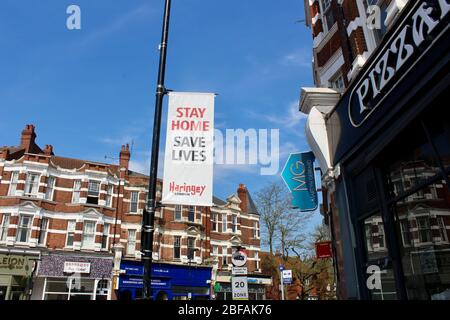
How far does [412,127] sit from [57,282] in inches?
1020

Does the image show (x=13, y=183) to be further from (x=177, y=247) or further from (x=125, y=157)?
(x=177, y=247)

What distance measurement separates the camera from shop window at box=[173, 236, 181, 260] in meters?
30.5

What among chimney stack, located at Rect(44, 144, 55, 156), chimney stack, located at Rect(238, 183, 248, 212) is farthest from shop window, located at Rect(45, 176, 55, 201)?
chimney stack, located at Rect(238, 183, 248, 212)

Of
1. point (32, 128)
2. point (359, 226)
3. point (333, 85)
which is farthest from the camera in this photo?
point (32, 128)

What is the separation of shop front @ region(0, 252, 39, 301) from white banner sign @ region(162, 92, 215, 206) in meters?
23.0

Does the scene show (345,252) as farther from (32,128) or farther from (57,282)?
(32,128)

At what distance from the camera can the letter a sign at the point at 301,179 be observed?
29.5ft

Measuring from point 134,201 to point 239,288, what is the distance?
2332cm

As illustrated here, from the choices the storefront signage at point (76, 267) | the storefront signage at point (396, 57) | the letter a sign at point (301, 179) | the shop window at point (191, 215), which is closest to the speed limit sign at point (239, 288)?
the letter a sign at point (301, 179)

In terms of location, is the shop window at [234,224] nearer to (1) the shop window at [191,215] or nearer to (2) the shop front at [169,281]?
(1) the shop window at [191,215]

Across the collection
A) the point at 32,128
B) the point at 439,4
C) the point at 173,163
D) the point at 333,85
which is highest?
the point at 32,128

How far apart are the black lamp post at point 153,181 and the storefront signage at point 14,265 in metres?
22.9
